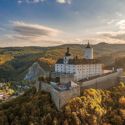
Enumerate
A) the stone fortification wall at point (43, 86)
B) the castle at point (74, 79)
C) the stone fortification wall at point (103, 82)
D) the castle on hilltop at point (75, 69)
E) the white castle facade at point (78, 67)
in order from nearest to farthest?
the castle at point (74, 79) → the stone fortification wall at point (43, 86) → the stone fortification wall at point (103, 82) → the castle on hilltop at point (75, 69) → the white castle facade at point (78, 67)

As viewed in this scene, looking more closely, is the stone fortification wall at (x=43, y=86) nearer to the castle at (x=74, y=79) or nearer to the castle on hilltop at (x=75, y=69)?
the castle at (x=74, y=79)

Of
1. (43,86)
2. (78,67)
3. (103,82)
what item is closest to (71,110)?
(43,86)

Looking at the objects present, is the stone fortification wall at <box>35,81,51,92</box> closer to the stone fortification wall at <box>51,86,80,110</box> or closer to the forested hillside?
the forested hillside

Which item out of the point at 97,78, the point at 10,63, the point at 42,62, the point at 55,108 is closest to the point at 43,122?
the point at 55,108

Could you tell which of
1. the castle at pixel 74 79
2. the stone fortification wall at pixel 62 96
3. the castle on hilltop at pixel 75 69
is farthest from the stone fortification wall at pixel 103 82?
the stone fortification wall at pixel 62 96

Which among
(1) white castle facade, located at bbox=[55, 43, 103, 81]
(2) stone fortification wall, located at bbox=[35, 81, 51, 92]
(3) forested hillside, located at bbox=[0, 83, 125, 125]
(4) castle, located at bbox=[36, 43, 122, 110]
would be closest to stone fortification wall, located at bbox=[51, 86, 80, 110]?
(4) castle, located at bbox=[36, 43, 122, 110]

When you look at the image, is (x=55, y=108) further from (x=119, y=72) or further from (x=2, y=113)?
(x=119, y=72)
